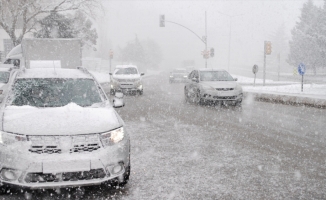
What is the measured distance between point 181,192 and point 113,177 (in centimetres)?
88

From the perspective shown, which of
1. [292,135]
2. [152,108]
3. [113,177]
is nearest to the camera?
[113,177]

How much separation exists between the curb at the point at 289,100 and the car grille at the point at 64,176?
1245cm

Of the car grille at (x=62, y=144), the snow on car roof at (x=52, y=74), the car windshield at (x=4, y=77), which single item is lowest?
the car grille at (x=62, y=144)

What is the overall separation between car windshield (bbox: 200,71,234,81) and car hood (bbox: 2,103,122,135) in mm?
11196

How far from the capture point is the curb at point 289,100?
48.1 ft

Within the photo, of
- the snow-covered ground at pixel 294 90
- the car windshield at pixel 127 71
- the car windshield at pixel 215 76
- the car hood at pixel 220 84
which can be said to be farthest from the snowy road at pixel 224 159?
the car windshield at pixel 127 71

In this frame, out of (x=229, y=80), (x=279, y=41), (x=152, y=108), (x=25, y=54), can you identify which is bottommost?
(x=152, y=108)

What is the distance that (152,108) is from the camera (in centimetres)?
1402

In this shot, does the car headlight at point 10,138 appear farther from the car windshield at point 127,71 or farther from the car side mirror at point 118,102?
the car windshield at point 127,71

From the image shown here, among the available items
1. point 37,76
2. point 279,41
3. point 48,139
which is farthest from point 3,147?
point 279,41

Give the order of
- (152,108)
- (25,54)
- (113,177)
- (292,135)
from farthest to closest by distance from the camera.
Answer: (25,54) < (152,108) < (292,135) < (113,177)

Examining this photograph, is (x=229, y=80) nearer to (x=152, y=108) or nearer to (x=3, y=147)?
(x=152, y=108)

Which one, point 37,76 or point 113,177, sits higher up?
point 37,76

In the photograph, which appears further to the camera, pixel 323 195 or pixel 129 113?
pixel 129 113
